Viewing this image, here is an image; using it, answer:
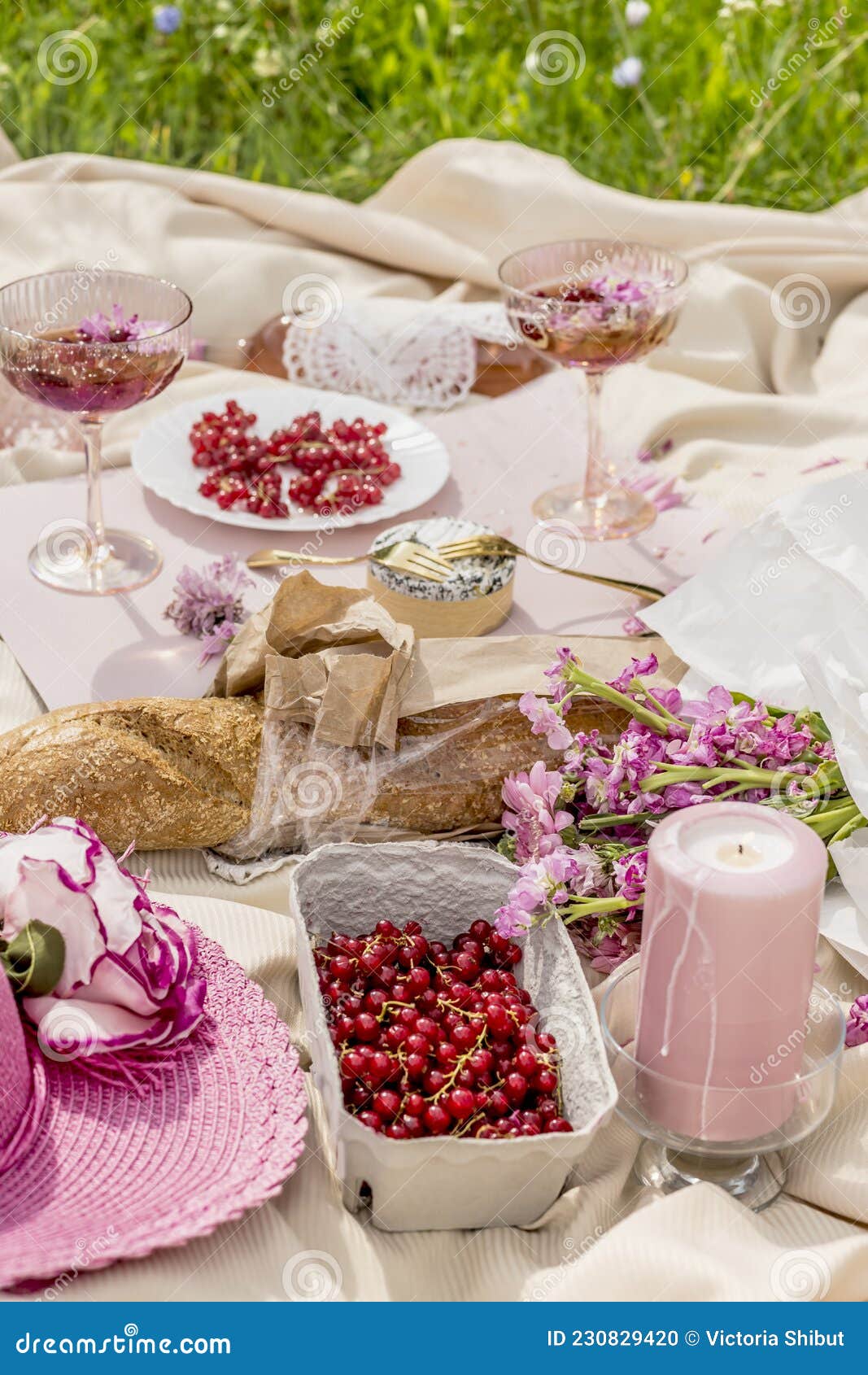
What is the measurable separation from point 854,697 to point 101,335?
88 centimetres

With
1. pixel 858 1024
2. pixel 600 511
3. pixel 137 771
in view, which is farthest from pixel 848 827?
pixel 600 511

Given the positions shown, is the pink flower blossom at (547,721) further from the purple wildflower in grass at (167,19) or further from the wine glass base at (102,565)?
the purple wildflower in grass at (167,19)

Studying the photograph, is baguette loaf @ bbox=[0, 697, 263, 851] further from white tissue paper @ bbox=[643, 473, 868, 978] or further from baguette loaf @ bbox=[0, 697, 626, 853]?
white tissue paper @ bbox=[643, 473, 868, 978]

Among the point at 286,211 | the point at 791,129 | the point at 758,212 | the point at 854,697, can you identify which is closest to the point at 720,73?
the point at 791,129

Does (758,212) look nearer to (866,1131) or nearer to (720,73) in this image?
(720,73)

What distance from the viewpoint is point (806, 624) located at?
1.37m

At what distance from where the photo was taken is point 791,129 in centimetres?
308

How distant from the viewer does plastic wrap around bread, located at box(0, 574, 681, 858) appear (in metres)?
1.30
